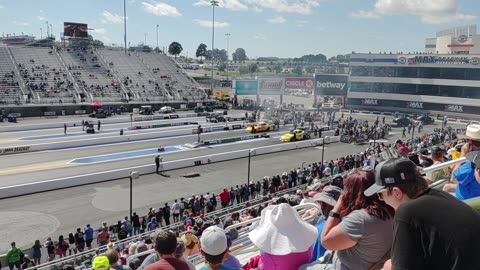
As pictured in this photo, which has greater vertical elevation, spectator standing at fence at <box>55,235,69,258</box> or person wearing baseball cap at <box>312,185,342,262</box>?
person wearing baseball cap at <box>312,185,342,262</box>

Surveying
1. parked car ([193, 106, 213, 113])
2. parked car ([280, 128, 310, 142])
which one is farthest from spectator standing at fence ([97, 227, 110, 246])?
parked car ([193, 106, 213, 113])

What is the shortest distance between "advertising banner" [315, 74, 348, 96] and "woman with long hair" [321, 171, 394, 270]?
54.4 m

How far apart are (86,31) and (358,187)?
78382mm

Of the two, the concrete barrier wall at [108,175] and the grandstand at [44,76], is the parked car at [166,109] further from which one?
the concrete barrier wall at [108,175]

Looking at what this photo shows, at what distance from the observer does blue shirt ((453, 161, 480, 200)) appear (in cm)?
477

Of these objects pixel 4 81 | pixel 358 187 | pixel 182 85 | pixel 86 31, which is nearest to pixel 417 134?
pixel 182 85

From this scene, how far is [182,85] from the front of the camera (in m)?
69.2

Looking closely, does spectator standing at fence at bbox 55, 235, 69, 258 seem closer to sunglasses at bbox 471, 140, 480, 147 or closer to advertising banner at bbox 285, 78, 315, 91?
sunglasses at bbox 471, 140, 480, 147

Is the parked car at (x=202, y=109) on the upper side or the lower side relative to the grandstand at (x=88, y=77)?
lower

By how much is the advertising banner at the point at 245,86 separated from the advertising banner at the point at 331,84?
28.2 feet

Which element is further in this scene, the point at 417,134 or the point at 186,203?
the point at 417,134

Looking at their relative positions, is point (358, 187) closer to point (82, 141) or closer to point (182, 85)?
point (82, 141)

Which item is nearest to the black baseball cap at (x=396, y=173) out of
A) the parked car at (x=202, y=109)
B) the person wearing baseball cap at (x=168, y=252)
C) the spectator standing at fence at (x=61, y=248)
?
the person wearing baseball cap at (x=168, y=252)

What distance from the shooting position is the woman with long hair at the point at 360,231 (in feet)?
10.8
